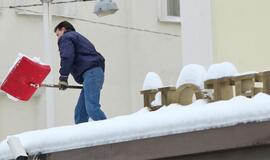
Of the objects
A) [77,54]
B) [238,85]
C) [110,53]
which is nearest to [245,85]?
[238,85]

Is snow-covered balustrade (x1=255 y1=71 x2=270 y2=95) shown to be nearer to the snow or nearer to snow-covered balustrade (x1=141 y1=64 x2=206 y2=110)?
snow-covered balustrade (x1=141 y1=64 x2=206 y2=110)

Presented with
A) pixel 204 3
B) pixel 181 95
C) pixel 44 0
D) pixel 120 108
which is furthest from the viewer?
pixel 120 108

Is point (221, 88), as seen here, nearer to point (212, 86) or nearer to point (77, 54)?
point (212, 86)

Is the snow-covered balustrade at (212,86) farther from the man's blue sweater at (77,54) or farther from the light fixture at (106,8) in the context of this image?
the light fixture at (106,8)

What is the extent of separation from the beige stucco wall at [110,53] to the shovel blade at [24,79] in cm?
581

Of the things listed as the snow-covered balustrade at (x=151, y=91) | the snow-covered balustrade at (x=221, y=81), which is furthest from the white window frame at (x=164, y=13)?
the snow-covered balustrade at (x=221, y=81)

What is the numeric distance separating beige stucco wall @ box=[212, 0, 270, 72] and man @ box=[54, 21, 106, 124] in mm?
1278

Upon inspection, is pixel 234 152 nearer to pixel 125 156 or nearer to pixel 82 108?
pixel 125 156

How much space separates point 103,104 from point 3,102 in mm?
1794

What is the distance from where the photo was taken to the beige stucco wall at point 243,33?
34.4 ft

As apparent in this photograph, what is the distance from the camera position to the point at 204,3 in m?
10.9

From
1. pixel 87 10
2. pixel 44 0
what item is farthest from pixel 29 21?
pixel 44 0

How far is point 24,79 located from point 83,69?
0.85 meters

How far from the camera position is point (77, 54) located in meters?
11.1
